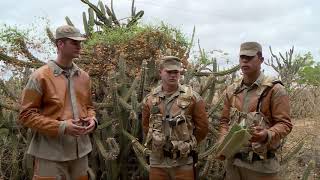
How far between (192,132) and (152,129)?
0.38m

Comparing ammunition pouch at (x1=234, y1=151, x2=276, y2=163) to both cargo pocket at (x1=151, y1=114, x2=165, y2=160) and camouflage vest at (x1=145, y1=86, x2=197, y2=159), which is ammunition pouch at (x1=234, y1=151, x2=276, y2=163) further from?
cargo pocket at (x1=151, y1=114, x2=165, y2=160)

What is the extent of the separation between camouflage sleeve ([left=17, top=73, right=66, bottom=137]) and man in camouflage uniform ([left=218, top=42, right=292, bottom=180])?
1.41 meters

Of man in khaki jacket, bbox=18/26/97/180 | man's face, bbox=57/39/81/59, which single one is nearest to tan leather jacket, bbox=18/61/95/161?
man in khaki jacket, bbox=18/26/97/180

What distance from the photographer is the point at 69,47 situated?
4.11 m

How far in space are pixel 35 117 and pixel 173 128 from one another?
3.96 feet

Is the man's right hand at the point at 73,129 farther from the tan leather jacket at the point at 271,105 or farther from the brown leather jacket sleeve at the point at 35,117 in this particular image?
the tan leather jacket at the point at 271,105

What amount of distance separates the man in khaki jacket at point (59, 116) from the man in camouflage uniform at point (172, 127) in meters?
0.60

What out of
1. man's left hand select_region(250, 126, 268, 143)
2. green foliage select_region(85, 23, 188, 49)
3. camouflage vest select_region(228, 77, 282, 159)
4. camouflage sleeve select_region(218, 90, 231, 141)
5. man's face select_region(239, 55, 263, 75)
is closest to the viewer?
man's left hand select_region(250, 126, 268, 143)

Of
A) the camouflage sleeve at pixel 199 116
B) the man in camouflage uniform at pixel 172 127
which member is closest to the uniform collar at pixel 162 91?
the man in camouflage uniform at pixel 172 127

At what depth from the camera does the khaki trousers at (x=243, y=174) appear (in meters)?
3.95

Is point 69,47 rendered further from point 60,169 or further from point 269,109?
point 269,109

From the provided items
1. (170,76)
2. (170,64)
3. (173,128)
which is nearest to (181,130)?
(173,128)

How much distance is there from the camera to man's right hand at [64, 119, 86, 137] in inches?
155

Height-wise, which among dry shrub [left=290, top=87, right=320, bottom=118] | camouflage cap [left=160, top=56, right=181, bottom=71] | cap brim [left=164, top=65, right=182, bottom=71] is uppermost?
camouflage cap [left=160, top=56, right=181, bottom=71]
